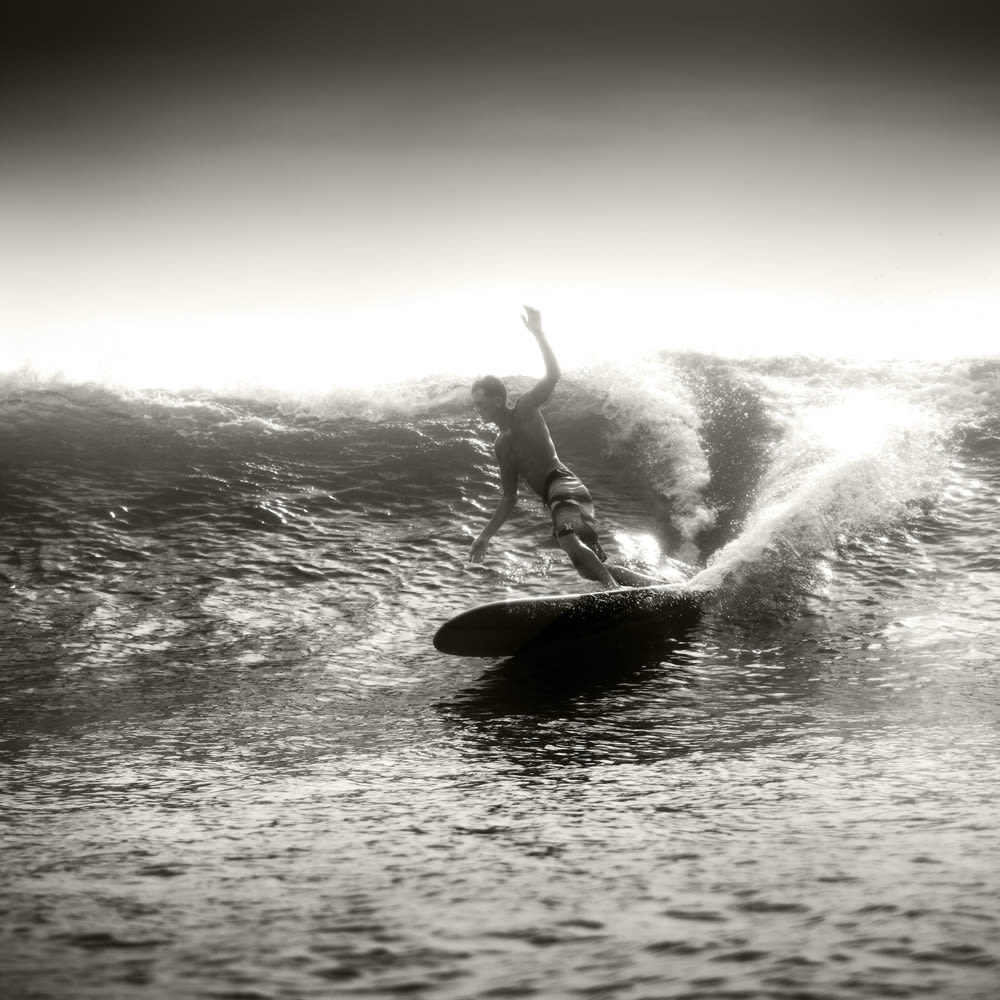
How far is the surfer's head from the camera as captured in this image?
7.18m

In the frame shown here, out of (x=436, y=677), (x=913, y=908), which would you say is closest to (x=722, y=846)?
(x=913, y=908)

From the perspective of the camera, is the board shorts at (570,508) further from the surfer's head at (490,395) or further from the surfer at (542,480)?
the surfer's head at (490,395)

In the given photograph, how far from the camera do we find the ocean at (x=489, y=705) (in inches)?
85.4

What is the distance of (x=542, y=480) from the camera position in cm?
740

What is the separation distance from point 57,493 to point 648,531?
587cm

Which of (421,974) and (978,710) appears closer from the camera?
(421,974)

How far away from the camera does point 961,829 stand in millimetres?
2783

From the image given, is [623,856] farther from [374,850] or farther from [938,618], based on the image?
[938,618]

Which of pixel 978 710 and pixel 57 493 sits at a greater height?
pixel 57 493

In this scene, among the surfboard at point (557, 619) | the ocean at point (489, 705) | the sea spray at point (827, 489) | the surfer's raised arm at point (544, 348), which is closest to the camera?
the ocean at point (489, 705)

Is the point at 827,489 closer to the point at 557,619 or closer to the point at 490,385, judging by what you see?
the point at 490,385

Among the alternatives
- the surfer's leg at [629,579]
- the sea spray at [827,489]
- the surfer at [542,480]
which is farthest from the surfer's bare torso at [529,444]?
the sea spray at [827,489]

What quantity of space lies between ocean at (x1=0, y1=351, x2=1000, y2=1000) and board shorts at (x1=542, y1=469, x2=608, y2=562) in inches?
38.4

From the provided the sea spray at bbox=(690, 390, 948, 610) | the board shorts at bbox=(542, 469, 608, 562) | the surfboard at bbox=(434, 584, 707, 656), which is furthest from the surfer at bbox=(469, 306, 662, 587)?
the sea spray at bbox=(690, 390, 948, 610)
